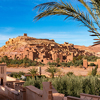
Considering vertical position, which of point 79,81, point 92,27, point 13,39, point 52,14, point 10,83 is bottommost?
point 10,83

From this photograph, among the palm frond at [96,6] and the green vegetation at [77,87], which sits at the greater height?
the palm frond at [96,6]

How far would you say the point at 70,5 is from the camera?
4.52 metres

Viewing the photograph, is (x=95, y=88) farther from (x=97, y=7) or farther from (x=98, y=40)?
(x=97, y=7)

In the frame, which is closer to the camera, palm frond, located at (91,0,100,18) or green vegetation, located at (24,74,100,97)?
palm frond, located at (91,0,100,18)

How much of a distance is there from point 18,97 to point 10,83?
5405 millimetres

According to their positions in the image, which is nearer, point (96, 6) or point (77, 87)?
point (96, 6)

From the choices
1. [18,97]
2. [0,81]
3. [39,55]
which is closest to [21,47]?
[39,55]

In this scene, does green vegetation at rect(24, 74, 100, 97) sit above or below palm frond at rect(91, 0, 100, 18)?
below

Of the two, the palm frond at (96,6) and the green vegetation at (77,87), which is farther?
the green vegetation at (77,87)

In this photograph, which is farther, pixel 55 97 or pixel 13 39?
pixel 13 39

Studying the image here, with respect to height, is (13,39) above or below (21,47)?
above

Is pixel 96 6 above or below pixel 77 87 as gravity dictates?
above

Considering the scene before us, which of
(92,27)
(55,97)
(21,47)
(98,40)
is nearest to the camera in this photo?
(55,97)

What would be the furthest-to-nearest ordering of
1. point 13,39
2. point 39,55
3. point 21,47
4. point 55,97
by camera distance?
point 13,39, point 21,47, point 39,55, point 55,97
